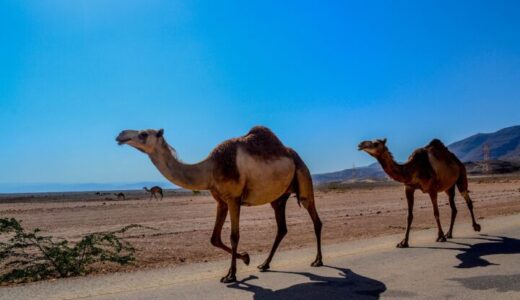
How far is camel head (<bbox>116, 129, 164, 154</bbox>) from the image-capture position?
7340 millimetres

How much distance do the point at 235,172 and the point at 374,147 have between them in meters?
4.97

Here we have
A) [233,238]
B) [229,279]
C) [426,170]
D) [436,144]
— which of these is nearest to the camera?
[229,279]

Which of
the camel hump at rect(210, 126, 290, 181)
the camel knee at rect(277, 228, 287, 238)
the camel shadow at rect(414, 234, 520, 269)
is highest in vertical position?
the camel hump at rect(210, 126, 290, 181)

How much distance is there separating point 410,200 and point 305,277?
18.5 ft

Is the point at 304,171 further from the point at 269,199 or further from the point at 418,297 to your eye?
the point at 418,297

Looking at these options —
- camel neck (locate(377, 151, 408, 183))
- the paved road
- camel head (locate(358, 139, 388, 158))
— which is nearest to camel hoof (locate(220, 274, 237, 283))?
the paved road

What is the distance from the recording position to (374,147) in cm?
1203

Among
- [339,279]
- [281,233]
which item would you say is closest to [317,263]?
[281,233]

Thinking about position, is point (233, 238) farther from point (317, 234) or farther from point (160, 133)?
point (317, 234)

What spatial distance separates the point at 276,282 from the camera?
Answer: 7758 mm

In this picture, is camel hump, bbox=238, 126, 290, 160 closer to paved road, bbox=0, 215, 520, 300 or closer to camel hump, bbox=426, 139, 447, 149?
paved road, bbox=0, 215, 520, 300

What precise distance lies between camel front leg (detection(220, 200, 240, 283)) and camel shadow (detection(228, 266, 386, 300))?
0.17 m

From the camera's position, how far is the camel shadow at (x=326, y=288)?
6805mm

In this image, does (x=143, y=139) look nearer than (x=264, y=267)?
Yes
